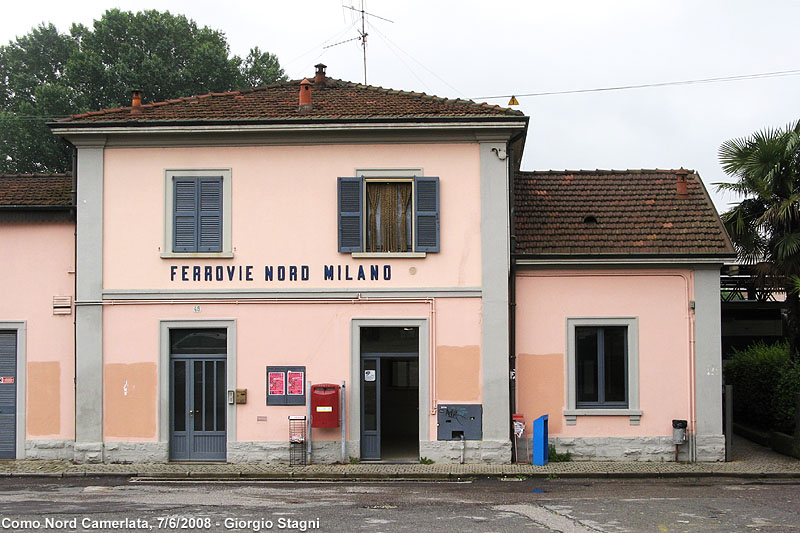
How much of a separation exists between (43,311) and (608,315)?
11180mm

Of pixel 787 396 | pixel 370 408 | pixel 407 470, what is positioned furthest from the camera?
pixel 787 396

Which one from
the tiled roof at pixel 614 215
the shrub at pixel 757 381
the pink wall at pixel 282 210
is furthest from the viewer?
the shrub at pixel 757 381

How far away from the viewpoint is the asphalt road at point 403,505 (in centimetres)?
1109

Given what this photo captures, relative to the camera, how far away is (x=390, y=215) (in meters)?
17.2

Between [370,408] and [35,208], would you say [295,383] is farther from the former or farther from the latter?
[35,208]

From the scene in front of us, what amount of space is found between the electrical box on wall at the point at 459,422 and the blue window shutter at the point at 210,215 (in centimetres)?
541

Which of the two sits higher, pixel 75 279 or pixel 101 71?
pixel 101 71

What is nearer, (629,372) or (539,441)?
(539,441)

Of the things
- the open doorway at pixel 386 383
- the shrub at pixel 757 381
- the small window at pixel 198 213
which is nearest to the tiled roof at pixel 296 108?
the small window at pixel 198 213

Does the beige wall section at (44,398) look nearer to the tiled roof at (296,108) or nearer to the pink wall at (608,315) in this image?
the tiled roof at (296,108)

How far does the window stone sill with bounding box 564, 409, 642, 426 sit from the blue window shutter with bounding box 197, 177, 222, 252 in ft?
24.7

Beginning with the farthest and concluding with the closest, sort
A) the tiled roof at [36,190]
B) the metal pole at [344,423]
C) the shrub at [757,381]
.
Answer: the shrub at [757,381], the tiled roof at [36,190], the metal pole at [344,423]

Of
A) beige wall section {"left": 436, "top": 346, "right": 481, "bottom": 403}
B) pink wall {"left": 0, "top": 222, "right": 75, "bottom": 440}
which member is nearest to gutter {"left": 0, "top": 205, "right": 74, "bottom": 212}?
pink wall {"left": 0, "top": 222, "right": 75, "bottom": 440}

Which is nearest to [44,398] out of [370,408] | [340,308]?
[340,308]
